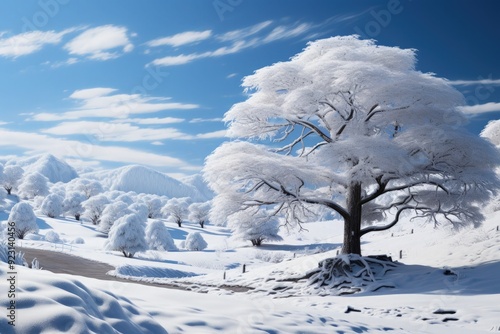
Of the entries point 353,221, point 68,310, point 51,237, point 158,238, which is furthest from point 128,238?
point 68,310

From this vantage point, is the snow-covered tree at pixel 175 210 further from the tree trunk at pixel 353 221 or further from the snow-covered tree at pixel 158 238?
the tree trunk at pixel 353 221

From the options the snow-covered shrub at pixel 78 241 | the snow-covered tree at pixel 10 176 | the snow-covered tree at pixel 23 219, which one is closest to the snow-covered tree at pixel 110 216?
the snow-covered shrub at pixel 78 241

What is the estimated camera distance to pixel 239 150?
18.1 m

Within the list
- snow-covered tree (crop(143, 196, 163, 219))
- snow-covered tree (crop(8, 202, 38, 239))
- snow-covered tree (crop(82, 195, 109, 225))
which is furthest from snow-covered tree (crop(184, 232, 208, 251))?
snow-covered tree (crop(143, 196, 163, 219))

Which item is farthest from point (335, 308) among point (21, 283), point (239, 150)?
point (21, 283)

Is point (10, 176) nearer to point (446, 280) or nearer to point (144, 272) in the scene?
point (144, 272)

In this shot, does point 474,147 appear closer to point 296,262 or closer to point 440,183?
point 440,183

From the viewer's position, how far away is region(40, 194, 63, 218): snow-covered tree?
7750cm

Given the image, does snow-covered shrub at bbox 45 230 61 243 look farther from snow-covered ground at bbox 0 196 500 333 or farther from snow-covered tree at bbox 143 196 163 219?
snow-covered tree at bbox 143 196 163 219

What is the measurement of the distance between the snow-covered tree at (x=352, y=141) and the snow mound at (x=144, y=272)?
6351 millimetres

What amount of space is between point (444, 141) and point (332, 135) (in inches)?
170

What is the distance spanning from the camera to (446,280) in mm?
15461

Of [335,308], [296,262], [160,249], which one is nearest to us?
[335,308]

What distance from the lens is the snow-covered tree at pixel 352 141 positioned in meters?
16.5
